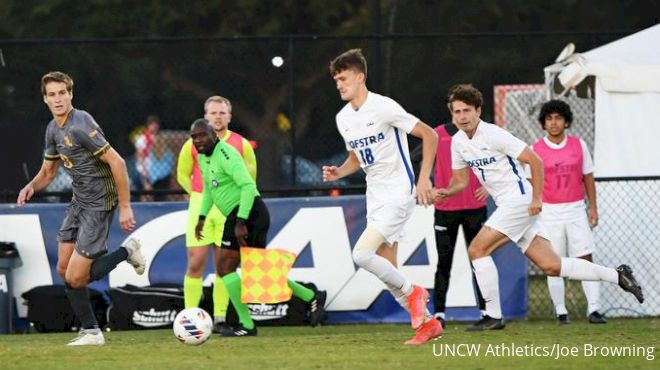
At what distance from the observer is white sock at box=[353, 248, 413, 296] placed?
11766 mm

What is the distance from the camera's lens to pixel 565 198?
14461mm

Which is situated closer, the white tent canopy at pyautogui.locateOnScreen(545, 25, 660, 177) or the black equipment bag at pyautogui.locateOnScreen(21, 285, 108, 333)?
the black equipment bag at pyautogui.locateOnScreen(21, 285, 108, 333)

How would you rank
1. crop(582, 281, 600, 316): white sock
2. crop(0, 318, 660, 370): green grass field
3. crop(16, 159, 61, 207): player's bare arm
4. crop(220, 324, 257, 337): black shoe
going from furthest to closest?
crop(582, 281, 600, 316): white sock
crop(220, 324, 257, 337): black shoe
crop(16, 159, 61, 207): player's bare arm
crop(0, 318, 660, 370): green grass field

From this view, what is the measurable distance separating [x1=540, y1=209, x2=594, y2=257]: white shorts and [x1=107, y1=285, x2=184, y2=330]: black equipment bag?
341 cm

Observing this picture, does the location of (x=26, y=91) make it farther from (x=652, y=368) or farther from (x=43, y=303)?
(x=652, y=368)

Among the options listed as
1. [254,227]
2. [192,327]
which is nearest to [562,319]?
[254,227]

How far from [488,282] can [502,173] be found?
0.92 meters

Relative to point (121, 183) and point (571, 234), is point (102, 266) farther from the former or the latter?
point (571, 234)

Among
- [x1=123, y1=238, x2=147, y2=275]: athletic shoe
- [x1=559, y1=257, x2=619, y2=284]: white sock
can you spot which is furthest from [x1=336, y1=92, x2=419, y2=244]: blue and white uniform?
[x1=123, y1=238, x2=147, y2=275]: athletic shoe

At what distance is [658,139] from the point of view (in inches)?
617

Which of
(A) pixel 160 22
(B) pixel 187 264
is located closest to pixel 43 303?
(B) pixel 187 264

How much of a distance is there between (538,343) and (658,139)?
441 cm

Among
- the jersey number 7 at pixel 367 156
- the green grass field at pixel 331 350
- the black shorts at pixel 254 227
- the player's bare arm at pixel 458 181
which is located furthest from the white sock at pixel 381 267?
the black shorts at pixel 254 227

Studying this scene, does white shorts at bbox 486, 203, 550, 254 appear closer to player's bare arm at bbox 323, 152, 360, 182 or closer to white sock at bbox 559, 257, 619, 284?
white sock at bbox 559, 257, 619, 284
